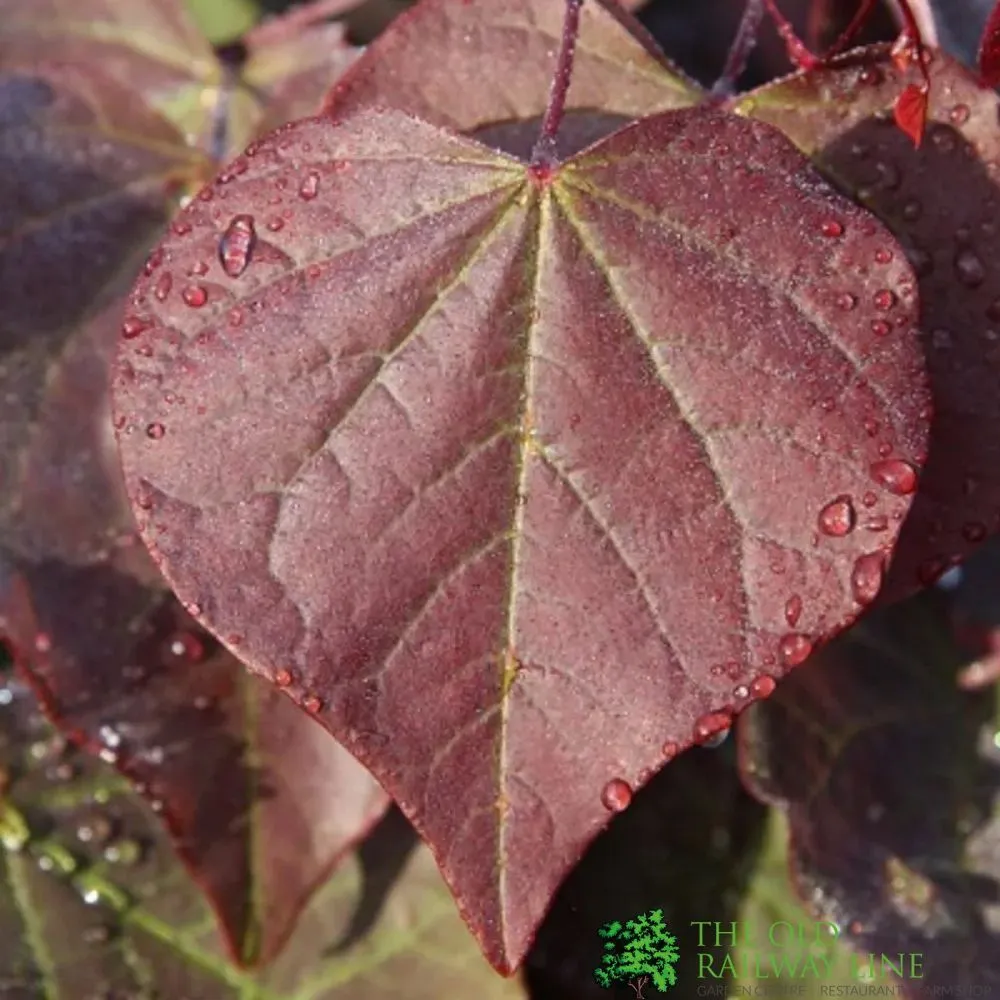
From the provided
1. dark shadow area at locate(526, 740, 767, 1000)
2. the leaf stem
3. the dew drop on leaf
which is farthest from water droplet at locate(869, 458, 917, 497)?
dark shadow area at locate(526, 740, 767, 1000)

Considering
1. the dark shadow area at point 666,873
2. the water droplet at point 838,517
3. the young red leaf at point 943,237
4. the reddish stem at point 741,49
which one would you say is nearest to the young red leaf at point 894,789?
the dark shadow area at point 666,873

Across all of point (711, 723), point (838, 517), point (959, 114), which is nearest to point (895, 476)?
point (838, 517)

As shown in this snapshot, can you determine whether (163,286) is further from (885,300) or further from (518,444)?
(885,300)

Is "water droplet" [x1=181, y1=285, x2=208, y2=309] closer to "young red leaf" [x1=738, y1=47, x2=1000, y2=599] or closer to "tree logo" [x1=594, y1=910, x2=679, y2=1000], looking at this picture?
"young red leaf" [x1=738, y1=47, x2=1000, y2=599]

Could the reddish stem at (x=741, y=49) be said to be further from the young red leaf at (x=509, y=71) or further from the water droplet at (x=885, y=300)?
the water droplet at (x=885, y=300)

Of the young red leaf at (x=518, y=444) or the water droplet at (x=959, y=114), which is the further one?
the water droplet at (x=959, y=114)

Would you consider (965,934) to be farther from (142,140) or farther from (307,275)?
(142,140)
